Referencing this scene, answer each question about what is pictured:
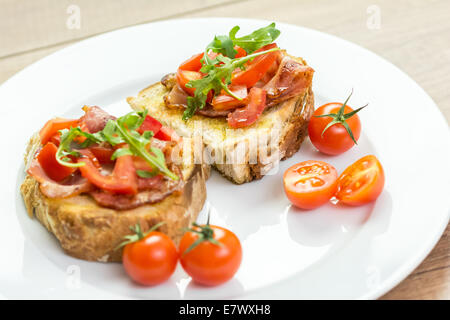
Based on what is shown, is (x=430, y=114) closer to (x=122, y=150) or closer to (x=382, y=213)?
(x=382, y=213)

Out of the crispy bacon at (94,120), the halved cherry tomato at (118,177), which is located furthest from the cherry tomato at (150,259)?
the crispy bacon at (94,120)

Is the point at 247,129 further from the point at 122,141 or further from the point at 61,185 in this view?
the point at 61,185

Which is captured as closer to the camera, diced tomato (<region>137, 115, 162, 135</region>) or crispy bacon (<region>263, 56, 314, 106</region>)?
diced tomato (<region>137, 115, 162, 135</region>)

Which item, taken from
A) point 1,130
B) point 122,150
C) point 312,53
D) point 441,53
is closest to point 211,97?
point 122,150

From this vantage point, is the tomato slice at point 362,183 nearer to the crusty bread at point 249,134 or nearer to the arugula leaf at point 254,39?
the crusty bread at point 249,134

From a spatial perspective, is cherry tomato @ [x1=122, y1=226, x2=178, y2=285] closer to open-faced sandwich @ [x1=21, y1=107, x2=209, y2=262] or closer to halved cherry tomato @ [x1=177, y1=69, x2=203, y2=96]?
open-faced sandwich @ [x1=21, y1=107, x2=209, y2=262]

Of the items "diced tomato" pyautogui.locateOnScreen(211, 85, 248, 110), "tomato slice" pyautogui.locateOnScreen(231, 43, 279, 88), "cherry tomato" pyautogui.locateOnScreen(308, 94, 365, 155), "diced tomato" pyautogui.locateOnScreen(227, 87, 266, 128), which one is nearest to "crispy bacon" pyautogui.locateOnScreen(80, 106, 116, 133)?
"diced tomato" pyautogui.locateOnScreen(211, 85, 248, 110)
